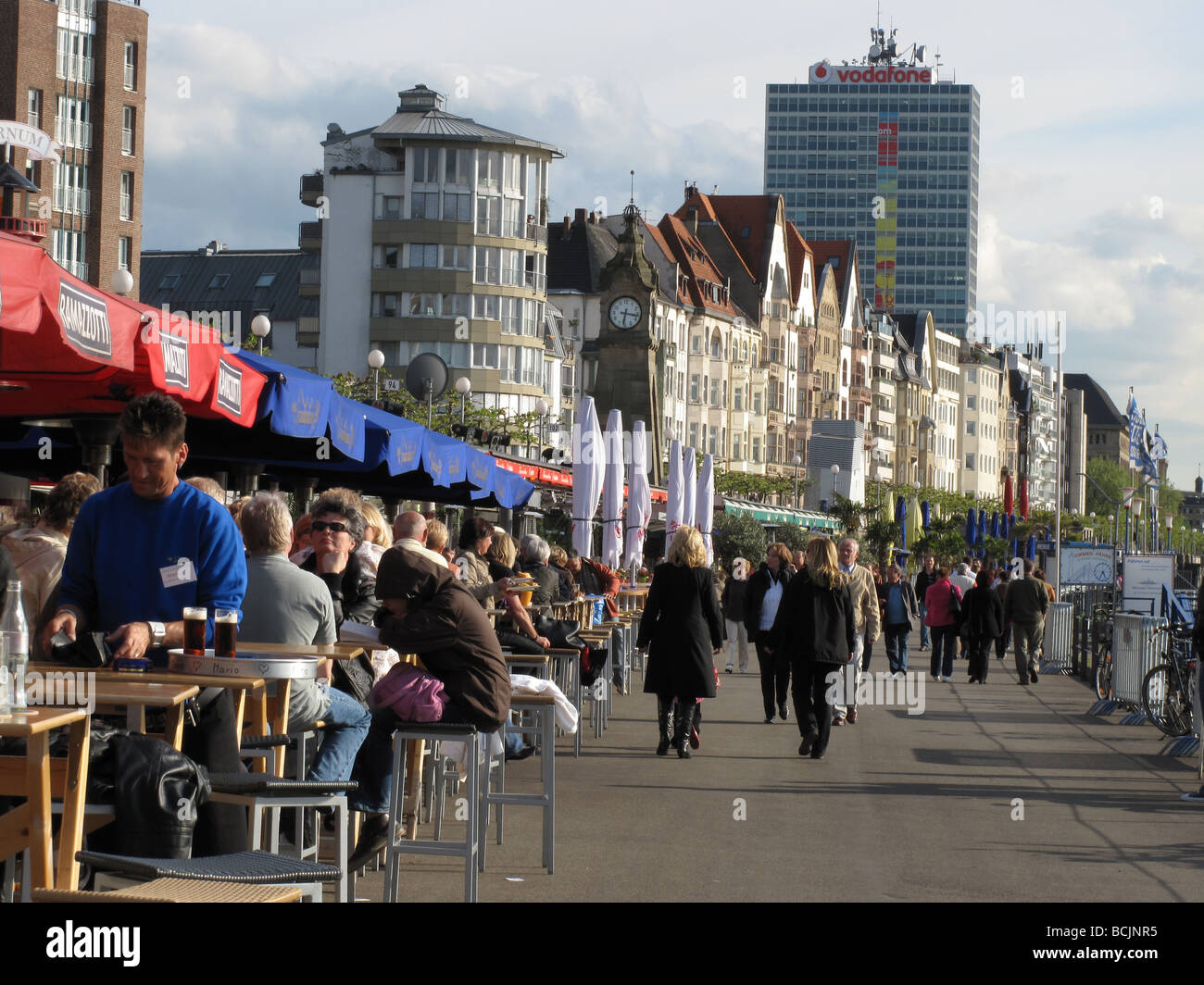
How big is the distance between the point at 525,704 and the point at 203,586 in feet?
10.8

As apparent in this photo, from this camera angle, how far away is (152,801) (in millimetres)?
5551

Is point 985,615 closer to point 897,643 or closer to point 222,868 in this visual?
point 897,643

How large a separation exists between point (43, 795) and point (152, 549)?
177 cm

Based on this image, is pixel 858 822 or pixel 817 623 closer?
pixel 858 822

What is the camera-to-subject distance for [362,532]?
1116cm

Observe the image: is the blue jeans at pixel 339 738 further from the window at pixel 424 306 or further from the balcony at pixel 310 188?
the balcony at pixel 310 188

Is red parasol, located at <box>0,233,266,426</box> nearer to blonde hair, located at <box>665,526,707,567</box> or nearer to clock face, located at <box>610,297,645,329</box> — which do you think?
blonde hair, located at <box>665,526,707,567</box>

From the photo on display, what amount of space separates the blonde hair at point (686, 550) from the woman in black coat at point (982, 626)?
13255 mm

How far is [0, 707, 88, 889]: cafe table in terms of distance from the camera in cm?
524

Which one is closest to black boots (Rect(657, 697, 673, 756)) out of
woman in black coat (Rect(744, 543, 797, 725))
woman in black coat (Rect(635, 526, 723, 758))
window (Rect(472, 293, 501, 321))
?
woman in black coat (Rect(635, 526, 723, 758))

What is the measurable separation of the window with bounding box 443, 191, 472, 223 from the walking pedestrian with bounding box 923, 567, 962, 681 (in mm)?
58633

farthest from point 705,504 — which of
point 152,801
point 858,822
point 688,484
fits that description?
point 152,801
